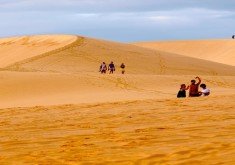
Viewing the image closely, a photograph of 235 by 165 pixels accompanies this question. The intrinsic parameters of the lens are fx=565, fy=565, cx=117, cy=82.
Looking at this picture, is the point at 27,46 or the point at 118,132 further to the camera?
the point at 27,46

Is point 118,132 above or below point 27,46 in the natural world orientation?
below

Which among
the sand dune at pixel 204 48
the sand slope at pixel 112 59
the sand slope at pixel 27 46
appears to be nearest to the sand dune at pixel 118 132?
the sand slope at pixel 112 59

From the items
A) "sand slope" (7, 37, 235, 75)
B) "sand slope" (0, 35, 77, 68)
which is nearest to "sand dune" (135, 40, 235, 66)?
"sand slope" (7, 37, 235, 75)

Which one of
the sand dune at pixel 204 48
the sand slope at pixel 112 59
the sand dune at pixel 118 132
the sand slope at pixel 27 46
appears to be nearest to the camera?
the sand dune at pixel 118 132

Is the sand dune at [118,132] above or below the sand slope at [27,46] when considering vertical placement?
below

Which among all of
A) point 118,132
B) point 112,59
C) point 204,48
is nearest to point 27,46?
point 112,59

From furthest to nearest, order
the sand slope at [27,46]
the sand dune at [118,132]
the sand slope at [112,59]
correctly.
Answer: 1. the sand slope at [27,46]
2. the sand slope at [112,59]
3. the sand dune at [118,132]

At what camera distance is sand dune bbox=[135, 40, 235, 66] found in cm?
9800

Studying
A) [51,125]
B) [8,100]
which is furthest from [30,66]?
[51,125]

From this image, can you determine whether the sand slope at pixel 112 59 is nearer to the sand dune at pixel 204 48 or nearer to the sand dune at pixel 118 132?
the sand dune at pixel 118 132

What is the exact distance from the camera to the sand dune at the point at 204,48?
322 ft

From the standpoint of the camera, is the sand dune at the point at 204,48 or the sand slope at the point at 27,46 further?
the sand dune at the point at 204,48

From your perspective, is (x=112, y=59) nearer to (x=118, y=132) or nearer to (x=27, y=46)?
(x=27, y=46)

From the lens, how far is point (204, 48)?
354 feet
